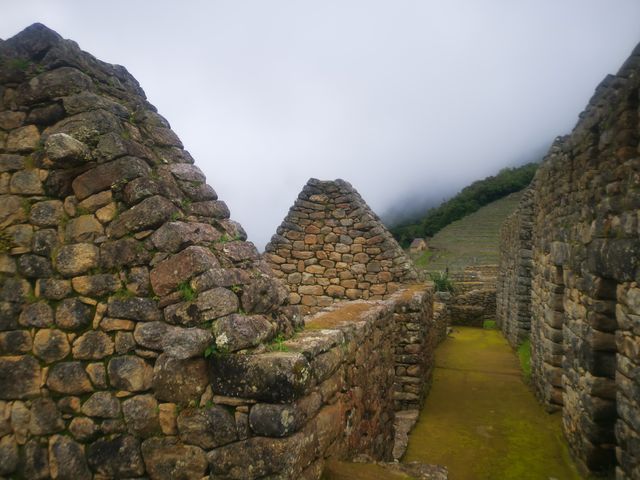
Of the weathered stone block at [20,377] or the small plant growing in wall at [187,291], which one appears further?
the weathered stone block at [20,377]

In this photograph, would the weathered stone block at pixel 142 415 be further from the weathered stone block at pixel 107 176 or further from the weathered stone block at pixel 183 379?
the weathered stone block at pixel 107 176

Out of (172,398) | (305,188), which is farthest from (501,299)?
(172,398)

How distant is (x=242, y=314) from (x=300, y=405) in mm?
669

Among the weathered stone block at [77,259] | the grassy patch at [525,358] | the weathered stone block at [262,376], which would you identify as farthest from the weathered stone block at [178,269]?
the grassy patch at [525,358]

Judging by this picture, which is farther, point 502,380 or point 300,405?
point 502,380

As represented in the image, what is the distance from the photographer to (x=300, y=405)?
2.67 metres

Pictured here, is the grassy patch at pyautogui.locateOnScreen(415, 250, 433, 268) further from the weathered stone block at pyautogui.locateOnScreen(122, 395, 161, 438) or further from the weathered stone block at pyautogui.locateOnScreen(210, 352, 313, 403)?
the weathered stone block at pyautogui.locateOnScreen(122, 395, 161, 438)

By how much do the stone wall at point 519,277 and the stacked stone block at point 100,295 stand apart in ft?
36.7

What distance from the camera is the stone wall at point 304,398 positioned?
254 centimetres

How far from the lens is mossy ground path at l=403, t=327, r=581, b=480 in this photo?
18.5ft

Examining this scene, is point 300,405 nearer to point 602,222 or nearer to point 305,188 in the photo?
point 602,222

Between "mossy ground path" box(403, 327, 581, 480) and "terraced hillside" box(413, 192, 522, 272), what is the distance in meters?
21.4

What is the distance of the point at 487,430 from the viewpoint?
268 inches

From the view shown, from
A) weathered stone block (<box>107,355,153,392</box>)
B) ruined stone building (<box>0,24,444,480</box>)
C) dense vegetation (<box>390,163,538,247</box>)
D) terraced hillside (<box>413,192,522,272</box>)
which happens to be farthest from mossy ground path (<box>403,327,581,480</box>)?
dense vegetation (<box>390,163,538,247</box>)
